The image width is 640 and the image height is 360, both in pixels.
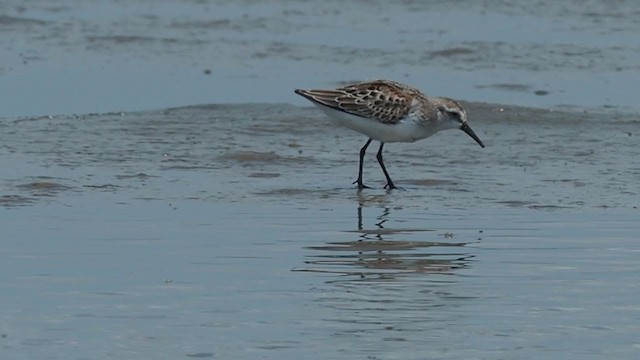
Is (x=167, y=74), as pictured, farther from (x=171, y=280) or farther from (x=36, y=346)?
(x=36, y=346)

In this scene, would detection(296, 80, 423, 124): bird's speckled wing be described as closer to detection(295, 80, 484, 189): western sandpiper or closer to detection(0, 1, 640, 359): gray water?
detection(295, 80, 484, 189): western sandpiper

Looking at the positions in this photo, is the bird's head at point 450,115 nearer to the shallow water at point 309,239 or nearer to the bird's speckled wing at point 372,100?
the bird's speckled wing at point 372,100

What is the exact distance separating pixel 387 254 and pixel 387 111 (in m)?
2.99

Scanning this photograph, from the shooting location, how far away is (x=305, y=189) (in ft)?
43.2

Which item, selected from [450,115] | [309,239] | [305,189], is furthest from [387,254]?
[450,115]

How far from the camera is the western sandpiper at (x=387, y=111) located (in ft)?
45.1

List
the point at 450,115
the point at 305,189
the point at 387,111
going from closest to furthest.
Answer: the point at 305,189 → the point at 387,111 → the point at 450,115

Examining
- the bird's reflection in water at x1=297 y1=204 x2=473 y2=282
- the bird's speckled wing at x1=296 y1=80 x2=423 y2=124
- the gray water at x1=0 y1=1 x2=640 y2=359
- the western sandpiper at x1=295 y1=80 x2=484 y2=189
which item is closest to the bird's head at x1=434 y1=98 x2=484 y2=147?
the western sandpiper at x1=295 y1=80 x2=484 y2=189

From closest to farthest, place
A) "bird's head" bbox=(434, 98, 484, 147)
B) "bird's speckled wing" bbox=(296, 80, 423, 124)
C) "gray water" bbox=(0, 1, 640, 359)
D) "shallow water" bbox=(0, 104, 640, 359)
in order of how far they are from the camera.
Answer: "shallow water" bbox=(0, 104, 640, 359), "gray water" bbox=(0, 1, 640, 359), "bird's speckled wing" bbox=(296, 80, 423, 124), "bird's head" bbox=(434, 98, 484, 147)

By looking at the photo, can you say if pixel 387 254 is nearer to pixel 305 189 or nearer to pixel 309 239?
pixel 309 239

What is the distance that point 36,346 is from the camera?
8.43 meters

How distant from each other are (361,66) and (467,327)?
1013cm

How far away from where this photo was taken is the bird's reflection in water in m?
10.4

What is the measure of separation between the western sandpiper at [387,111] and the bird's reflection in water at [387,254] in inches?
79.6
